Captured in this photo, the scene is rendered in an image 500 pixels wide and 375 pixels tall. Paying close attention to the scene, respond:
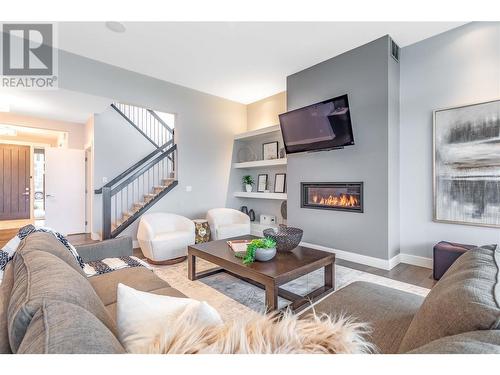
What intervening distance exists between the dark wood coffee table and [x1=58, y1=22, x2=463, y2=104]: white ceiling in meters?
2.66

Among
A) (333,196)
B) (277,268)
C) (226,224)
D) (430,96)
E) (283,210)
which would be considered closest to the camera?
(277,268)

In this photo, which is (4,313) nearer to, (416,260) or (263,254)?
(263,254)

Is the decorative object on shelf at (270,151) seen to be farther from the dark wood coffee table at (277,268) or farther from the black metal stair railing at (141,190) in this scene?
the dark wood coffee table at (277,268)

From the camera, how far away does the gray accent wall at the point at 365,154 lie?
3293 mm

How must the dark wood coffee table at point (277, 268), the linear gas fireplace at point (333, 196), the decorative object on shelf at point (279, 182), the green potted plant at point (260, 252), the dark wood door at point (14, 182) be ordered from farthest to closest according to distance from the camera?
the dark wood door at point (14, 182)
the decorative object on shelf at point (279, 182)
the linear gas fireplace at point (333, 196)
the green potted plant at point (260, 252)
the dark wood coffee table at point (277, 268)

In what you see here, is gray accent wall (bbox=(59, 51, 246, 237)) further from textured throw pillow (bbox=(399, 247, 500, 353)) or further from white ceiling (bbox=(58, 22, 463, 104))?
textured throw pillow (bbox=(399, 247, 500, 353))

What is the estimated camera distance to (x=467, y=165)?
297 centimetres

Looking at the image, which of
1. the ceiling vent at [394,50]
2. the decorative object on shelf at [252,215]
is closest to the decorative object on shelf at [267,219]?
the decorative object on shelf at [252,215]

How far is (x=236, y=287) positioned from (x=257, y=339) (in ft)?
7.06

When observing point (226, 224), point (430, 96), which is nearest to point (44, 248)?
point (226, 224)

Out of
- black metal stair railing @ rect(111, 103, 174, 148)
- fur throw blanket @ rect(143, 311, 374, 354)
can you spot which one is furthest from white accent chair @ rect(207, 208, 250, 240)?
fur throw blanket @ rect(143, 311, 374, 354)

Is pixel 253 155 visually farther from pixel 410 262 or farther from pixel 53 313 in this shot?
pixel 53 313

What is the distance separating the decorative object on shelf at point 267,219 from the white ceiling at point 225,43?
2789 millimetres

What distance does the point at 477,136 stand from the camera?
9.57ft
